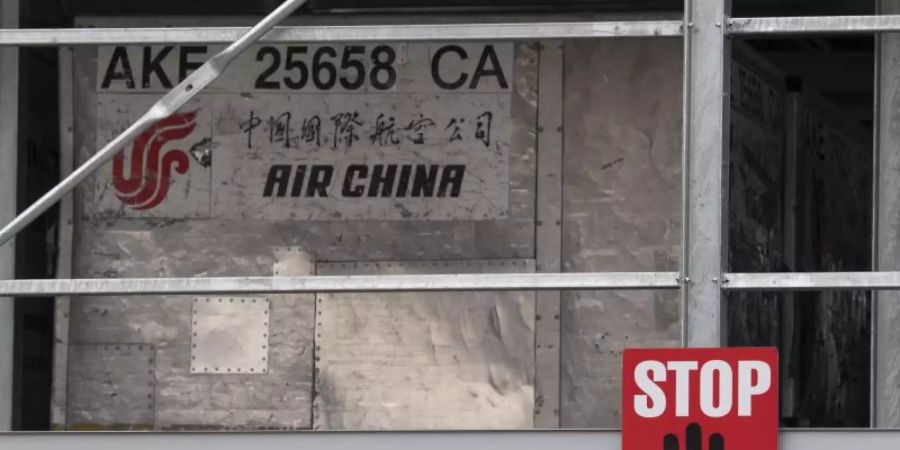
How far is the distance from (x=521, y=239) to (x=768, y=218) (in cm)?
150

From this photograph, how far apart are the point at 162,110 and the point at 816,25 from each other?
2310mm

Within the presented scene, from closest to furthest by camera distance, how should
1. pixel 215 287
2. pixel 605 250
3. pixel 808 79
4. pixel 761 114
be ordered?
pixel 215 287 → pixel 605 250 → pixel 761 114 → pixel 808 79

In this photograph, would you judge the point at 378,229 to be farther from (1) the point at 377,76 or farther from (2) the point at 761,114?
(2) the point at 761,114

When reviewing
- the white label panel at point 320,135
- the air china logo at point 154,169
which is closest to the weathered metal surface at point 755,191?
the white label panel at point 320,135

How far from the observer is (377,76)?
342 inches

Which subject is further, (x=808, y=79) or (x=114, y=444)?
(x=808, y=79)

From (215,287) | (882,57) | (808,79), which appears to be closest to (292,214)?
(215,287)

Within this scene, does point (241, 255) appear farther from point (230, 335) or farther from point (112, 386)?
point (112, 386)

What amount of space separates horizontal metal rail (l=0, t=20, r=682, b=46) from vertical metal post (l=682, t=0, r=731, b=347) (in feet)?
0.39

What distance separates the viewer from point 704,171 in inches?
264

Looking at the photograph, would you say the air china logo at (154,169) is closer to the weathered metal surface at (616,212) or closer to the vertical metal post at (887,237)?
the weathered metal surface at (616,212)

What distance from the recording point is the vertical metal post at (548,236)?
8.48m

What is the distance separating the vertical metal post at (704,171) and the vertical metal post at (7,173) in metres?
3.22

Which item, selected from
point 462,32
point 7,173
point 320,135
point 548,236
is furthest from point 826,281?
point 7,173
